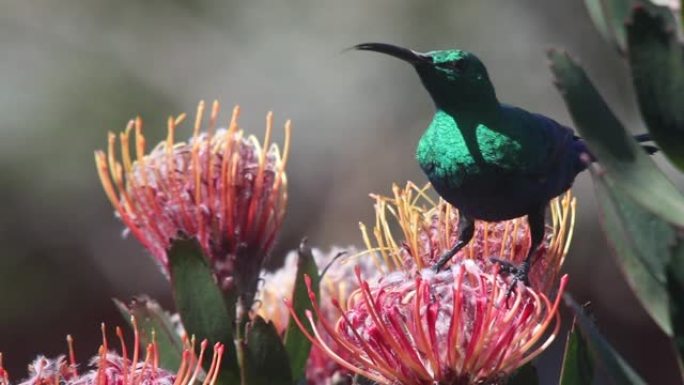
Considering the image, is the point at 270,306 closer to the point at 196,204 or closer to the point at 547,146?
the point at 196,204

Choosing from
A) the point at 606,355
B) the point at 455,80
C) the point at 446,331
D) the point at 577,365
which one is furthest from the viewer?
the point at 455,80

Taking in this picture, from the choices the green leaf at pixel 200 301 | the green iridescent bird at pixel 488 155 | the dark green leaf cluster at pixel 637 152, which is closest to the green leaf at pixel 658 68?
the dark green leaf cluster at pixel 637 152

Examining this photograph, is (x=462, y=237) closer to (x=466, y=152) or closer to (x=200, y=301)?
(x=466, y=152)

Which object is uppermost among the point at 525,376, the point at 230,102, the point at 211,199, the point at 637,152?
the point at 230,102

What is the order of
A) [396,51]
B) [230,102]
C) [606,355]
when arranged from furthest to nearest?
[230,102]
[396,51]
[606,355]

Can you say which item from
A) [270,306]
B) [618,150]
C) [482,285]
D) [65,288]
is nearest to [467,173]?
[482,285]

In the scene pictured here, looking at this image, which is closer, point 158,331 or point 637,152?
point 637,152

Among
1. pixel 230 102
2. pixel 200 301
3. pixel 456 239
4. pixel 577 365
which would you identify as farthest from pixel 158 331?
pixel 230 102
